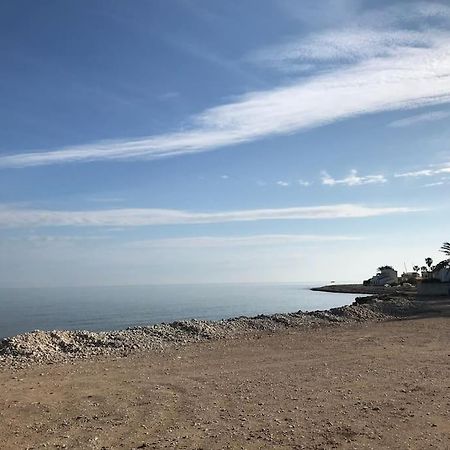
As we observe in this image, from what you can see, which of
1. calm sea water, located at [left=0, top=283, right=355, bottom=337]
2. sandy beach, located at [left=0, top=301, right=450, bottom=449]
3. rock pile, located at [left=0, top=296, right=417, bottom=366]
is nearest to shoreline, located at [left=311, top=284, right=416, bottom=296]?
calm sea water, located at [left=0, top=283, right=355, bottom=337]

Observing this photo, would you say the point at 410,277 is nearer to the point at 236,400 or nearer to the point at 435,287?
the point at 435,287

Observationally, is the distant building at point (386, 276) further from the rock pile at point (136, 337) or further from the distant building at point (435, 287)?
the rock pile at point (136, 337)

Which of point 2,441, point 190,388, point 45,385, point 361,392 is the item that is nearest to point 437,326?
point 361,392

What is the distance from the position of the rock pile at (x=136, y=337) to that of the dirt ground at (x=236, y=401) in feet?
4.94

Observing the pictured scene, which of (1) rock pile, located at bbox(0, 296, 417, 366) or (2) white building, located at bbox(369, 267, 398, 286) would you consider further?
(2) white building, located at bbox(369, 267, 398, 286)

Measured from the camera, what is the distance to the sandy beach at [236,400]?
8.52m

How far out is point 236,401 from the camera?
35.5 ft

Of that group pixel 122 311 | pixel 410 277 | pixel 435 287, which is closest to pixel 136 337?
pixel 435 287

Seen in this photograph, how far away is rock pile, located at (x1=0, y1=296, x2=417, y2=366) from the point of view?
53.8ft

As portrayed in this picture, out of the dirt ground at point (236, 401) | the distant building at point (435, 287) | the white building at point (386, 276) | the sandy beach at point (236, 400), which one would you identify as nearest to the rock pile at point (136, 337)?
the sandy beach at point (236, 400)

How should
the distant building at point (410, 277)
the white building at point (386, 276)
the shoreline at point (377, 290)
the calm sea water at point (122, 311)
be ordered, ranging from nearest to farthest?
the calm sea water at point (122, 311) → the shoreline at point (377, 290) → the distant building at point (410, 277) → the white building at point (386, 276)

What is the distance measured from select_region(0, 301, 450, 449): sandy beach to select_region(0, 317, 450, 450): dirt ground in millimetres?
25

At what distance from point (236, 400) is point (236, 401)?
78 mm

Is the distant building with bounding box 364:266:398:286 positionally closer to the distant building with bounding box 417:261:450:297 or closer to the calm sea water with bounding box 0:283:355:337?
the calm sea water with bounding box 0:283:355:337
